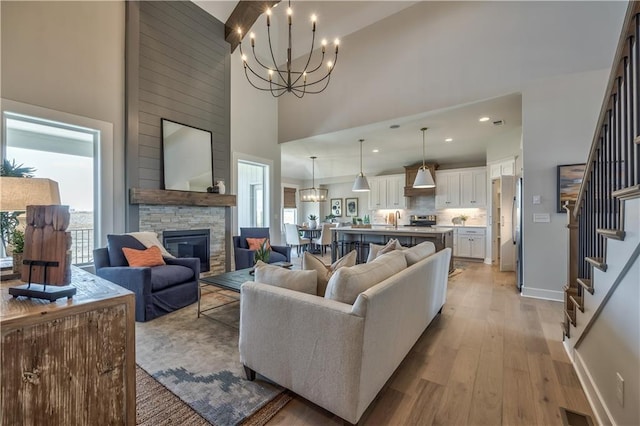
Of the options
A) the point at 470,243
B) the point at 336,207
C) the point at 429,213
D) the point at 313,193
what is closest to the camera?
the point at 470,243

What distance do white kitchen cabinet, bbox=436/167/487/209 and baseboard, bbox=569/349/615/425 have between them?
5.40 meters

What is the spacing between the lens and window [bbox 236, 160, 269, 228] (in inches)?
232

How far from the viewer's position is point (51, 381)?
95 cm

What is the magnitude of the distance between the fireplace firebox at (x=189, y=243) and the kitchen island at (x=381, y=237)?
8.44ft

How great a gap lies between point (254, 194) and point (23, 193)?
15.0 ft

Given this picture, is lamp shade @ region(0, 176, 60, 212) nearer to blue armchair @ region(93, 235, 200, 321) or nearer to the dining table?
blue armchair @ region(93, 235, 200, 321)

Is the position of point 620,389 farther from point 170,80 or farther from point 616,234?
point 170,80

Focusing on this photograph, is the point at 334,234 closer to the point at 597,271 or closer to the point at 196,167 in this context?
the point at 196,167

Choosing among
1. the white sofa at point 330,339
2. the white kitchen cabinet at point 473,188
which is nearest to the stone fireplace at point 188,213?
the white sofa at point 330,339

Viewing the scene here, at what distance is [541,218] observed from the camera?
3678 mm

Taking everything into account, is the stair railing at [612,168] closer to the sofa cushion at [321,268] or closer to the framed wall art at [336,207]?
the sofa cushion at [321,268]

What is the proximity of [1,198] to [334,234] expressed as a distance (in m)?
4.94

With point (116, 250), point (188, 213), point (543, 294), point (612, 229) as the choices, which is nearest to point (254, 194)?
point (188, 213)

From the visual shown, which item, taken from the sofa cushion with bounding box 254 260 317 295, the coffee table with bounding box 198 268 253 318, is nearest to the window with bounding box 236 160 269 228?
the coffee table with bounding box 198 268 253 318
